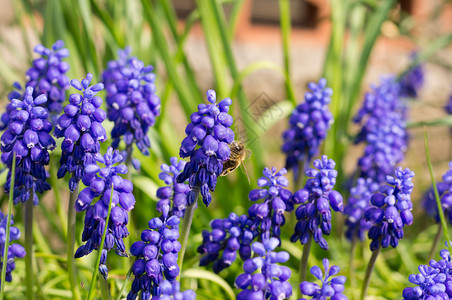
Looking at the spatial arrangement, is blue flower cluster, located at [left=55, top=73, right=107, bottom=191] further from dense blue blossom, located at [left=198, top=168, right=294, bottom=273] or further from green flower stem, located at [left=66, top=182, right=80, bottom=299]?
dense blue blossom, located at [left=198, top=168, right=294, bottom=273]

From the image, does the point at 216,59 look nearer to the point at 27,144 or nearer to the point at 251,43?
the point at 27,144

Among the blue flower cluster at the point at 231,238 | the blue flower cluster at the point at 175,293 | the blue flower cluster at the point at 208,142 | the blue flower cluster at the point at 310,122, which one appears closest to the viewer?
the blue flower cluster at the point at 175,293

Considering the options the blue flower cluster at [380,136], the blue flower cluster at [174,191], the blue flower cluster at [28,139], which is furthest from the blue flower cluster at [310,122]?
the blue flower cluster at [28,139]

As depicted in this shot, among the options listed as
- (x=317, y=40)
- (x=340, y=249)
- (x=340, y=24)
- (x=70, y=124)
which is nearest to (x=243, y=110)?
(x=340, y=24)

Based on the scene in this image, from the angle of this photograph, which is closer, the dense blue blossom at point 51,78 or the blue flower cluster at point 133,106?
the blue flower cluster at point 133,106

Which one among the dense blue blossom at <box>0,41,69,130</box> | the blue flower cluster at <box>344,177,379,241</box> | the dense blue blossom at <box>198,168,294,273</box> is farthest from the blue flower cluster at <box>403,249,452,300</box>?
the dense blue blossom at <box>0,41,69,130</box>

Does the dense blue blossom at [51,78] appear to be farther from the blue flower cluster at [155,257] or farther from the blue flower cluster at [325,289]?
the blue flower cluster at [325,289]
